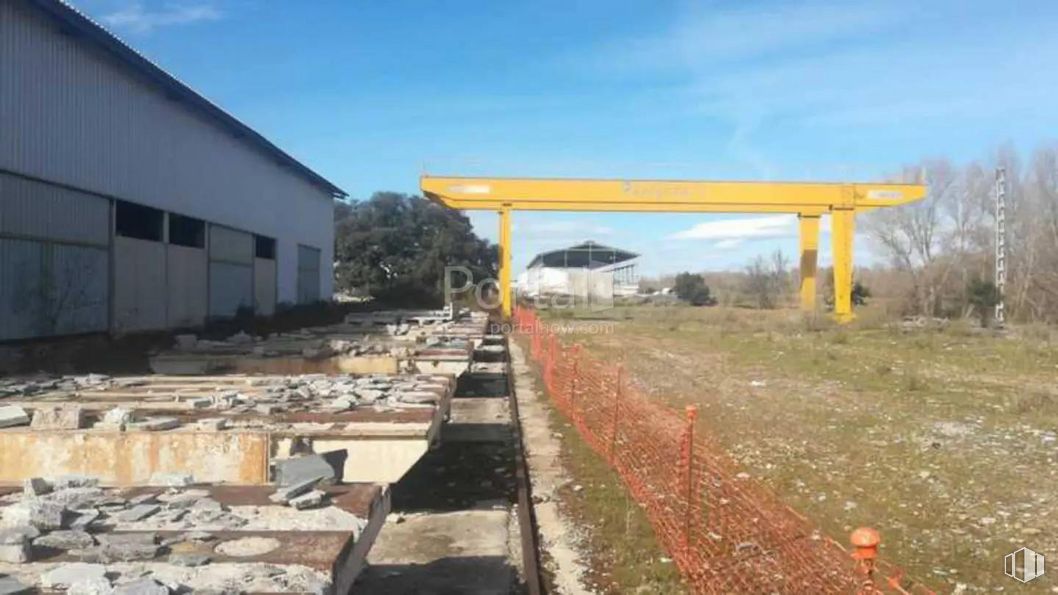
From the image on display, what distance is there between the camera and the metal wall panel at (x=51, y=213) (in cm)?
1023

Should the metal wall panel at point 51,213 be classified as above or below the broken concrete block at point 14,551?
above

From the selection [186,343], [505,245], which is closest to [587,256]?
[505,245]

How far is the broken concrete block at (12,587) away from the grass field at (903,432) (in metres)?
3.85

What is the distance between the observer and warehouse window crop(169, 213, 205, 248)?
16.2 m

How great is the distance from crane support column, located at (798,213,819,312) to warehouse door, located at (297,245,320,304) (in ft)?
53.9

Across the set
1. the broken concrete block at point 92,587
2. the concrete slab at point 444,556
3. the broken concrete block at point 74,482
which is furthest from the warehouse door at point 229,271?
the broken concrete block at point 92,587

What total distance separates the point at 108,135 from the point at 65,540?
484 inches

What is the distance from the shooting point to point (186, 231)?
55.7 feet

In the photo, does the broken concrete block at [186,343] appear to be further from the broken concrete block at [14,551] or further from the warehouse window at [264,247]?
the warehouse window at [264,247]

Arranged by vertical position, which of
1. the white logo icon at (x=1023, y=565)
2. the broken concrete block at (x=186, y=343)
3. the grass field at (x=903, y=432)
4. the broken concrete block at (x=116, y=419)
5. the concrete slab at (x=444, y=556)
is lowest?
the concrete slab at (x=444, y=556)

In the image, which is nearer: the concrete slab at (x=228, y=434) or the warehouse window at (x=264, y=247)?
the concrete slab at (x=228, y=434)

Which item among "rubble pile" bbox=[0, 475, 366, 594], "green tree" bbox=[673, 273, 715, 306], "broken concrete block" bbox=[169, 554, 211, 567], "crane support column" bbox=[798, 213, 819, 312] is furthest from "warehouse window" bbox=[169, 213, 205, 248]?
"green tree" bbox=[673, 273, 715, 306]

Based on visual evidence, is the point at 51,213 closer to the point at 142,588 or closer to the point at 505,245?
the point at 142,588

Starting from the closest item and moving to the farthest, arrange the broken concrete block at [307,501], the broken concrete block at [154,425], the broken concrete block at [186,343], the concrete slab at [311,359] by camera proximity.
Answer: the broken concrete block at [307,501], the broken concrete block at [154,425], the concrete slab at [311,359], the broken concrete block at [186,343]
